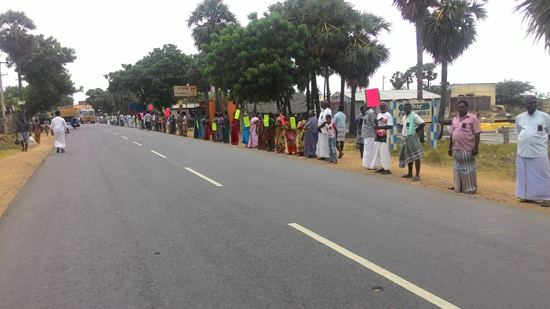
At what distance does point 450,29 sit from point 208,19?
18.9 m

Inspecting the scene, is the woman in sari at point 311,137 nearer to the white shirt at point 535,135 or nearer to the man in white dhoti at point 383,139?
the man in white dhoti at point 383,139

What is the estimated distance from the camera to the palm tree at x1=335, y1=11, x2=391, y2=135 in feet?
82.2

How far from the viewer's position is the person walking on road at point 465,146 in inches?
328

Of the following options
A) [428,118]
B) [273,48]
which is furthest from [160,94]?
[428,118]

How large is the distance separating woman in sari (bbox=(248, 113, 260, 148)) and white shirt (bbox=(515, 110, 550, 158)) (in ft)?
44.3

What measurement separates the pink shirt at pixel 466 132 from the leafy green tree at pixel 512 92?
58.0 metres

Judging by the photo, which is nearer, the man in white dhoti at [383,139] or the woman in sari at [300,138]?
the man in white dhoti at [383,139]

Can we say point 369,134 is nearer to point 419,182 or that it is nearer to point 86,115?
point 419,182

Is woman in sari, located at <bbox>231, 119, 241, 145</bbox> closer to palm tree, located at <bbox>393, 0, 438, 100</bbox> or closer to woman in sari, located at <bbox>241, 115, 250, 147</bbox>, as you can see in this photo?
woman in sari, located at <bbox>241, 115, 250, 147</bbox>

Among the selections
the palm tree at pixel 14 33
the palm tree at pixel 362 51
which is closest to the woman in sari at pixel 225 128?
the palm tree at pixel 362 51

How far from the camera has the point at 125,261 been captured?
463 cm

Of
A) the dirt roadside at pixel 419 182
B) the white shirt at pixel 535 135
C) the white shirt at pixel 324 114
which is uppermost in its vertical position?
the white shirt at pixel 324 114

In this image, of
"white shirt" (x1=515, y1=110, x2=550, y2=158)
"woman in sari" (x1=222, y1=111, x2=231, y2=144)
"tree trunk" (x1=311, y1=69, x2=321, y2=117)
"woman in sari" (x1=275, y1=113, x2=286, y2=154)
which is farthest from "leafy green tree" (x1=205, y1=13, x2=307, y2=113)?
"white shirt" (x1=515, y1=110, x2=550, y2=158)

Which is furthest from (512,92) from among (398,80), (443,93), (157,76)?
(157,76)
